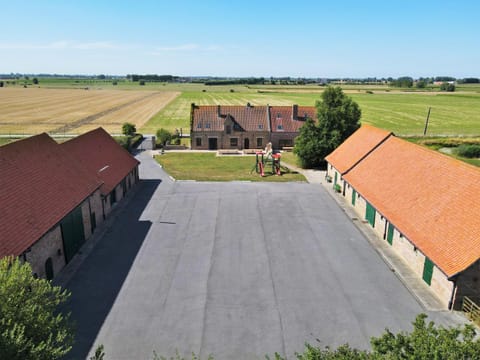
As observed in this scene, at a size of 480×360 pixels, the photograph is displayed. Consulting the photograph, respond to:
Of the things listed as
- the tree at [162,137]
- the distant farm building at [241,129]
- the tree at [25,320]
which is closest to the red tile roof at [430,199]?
Answer: the tree at [25,320]

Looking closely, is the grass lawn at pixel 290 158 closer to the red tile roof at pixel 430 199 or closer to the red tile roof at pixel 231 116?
the red tile roof at pixel 231 116

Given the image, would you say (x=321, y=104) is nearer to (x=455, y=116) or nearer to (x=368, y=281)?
(x=368, y=281)

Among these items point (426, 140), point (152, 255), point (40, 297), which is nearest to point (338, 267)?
point (152, 255)

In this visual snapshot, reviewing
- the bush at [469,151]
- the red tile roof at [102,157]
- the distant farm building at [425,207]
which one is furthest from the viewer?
the bush at [469,151]

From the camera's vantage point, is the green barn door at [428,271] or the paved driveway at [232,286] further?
the green barn door at [428,271]

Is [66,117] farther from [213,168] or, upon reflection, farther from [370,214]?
[370,214]

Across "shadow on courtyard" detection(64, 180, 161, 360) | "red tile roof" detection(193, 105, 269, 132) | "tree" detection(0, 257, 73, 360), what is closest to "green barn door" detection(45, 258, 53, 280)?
"shadow on courtyard" detection(64, 180, 161, 360)

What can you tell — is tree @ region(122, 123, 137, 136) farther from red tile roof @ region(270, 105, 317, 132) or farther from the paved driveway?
the paved driveway
